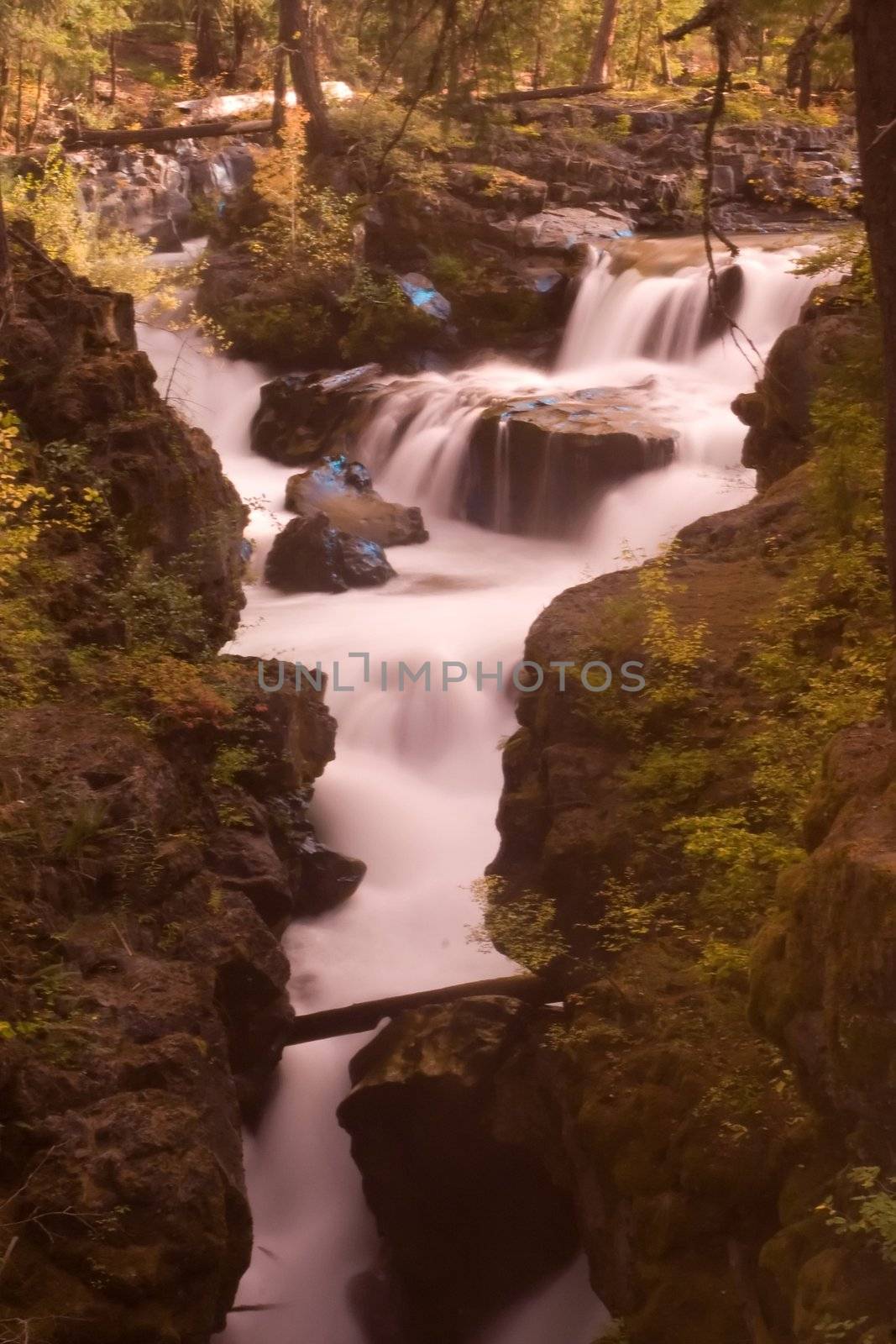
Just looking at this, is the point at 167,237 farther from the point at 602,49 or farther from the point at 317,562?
the point at 317,562

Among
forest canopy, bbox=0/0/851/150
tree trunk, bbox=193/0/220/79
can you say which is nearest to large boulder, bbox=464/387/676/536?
forest canopy, bbox=0/0/851/150

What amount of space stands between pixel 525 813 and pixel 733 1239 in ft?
11.5

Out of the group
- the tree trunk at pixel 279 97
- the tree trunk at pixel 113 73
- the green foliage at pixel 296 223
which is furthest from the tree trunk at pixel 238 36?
the green foliage at pixel 296 223

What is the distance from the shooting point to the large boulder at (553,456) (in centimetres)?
1547

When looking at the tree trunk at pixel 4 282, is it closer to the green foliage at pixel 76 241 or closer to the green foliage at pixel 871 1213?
the green foliage at pixel 76 241

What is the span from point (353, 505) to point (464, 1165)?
34.2 ft

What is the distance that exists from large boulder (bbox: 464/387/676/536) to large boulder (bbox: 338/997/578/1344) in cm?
944

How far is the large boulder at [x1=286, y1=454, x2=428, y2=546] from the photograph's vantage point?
1569 centimetres

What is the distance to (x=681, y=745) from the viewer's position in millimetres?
7402

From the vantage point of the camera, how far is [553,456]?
1574cm

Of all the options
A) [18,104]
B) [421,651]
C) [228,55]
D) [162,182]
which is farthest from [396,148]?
[421,651]

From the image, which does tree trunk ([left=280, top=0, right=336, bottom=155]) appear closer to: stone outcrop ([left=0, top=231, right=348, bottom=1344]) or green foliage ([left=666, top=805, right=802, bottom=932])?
stone outcrop ([left=0, top=231, right=348, bottom=1344])

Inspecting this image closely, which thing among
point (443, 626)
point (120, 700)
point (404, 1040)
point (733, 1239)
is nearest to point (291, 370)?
point (443, 626)

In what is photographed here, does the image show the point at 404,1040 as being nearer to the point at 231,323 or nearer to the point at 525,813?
the point at 525,813
